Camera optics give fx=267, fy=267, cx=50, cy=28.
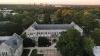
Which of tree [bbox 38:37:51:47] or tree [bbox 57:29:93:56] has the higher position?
tree [bbox 57:29:93:56]

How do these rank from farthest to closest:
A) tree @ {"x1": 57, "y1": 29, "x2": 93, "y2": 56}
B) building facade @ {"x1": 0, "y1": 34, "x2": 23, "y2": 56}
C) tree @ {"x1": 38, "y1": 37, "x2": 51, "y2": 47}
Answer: tree @ {"x1": 38, "y1": 37, "x2": 51, "y2": 47} < tree @ {"x1": 57, "y1": 29, "x2": 93, "y2": 56} < building facade @ {"x1": 0, "y1": 34, "x2": 23, "y2": 56}

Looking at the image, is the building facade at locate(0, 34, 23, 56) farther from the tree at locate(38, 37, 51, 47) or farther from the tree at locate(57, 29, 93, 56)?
the tree at locate(38, 37, 51, 47)

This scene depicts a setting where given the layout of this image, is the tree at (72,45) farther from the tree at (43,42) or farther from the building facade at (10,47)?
the tree at (43,42)

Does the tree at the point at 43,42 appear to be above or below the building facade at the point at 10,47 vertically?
below

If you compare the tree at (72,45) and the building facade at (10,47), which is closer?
the building facade at (10,47)

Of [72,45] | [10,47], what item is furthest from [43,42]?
[10,47]

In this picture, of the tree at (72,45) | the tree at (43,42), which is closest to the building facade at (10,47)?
the tree at (72,45)

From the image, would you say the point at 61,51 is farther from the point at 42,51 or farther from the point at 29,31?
the point at 29,31

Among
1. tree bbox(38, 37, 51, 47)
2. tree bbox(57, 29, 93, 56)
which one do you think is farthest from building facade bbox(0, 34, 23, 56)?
tree bbox(38, 37, 51, 47)

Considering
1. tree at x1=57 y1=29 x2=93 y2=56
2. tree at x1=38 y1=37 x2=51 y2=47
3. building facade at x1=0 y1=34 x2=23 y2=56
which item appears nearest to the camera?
building facade at x1=0 y1=34 x2=23 y2=56
